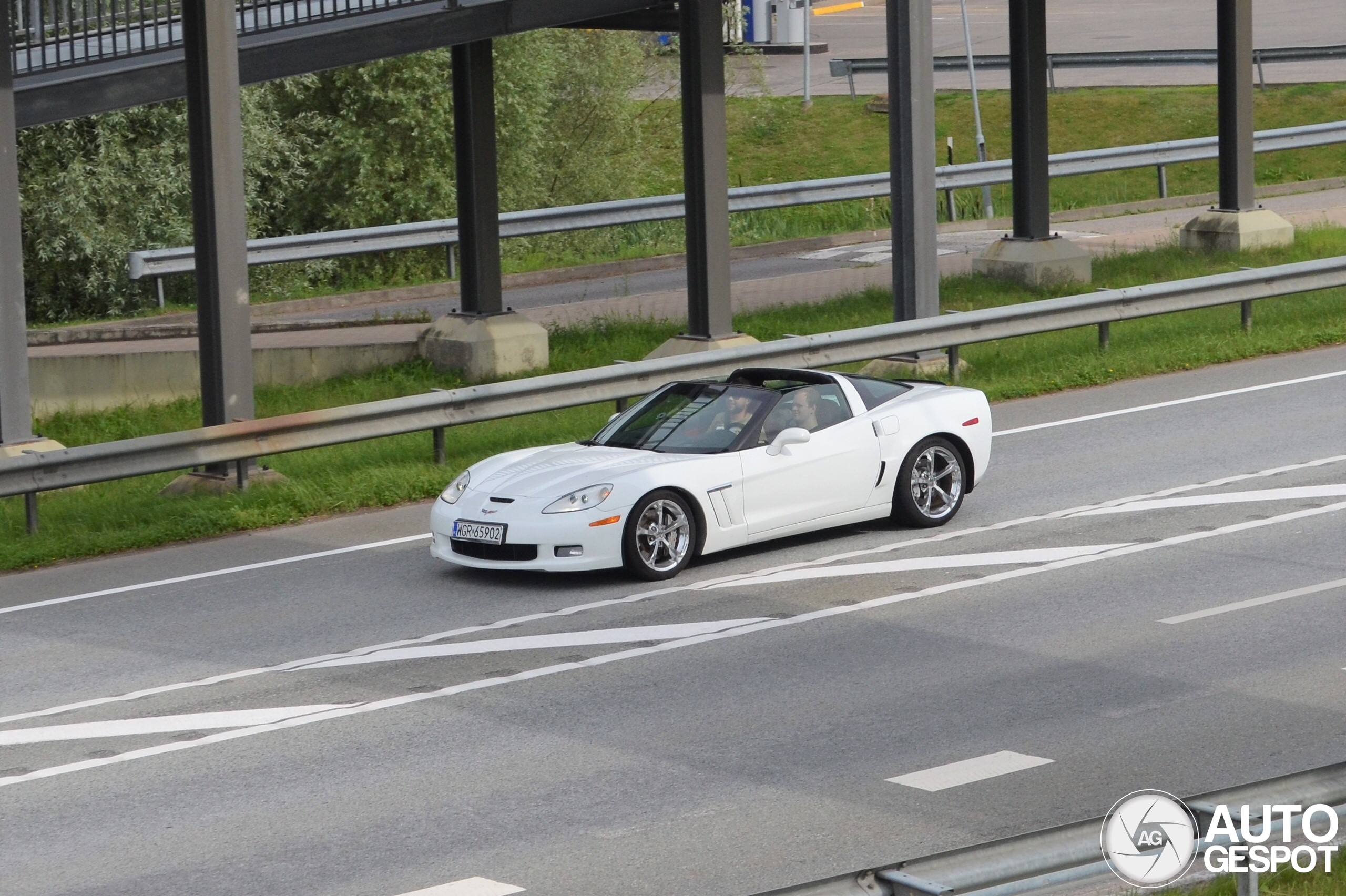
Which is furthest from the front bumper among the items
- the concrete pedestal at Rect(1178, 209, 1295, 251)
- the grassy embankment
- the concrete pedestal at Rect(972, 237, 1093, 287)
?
the grassy embankment

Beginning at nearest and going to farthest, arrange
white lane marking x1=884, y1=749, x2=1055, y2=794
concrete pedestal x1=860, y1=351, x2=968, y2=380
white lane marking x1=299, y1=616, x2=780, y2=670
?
1. white lane marking x1=884, y1=749, x2=1055, y2=794
2. white lane marking x1=299, y1=616, x2=780, y2=670
3. concrete pedestal x1=860, y1=351, x2=968, y2=380

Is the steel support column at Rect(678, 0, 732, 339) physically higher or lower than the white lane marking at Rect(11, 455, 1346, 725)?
higher

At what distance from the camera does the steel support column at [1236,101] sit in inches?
950

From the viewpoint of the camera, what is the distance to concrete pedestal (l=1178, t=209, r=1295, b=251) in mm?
24234

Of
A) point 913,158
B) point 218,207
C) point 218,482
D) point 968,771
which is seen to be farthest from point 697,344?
point 968,771

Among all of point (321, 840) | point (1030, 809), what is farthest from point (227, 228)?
point (1030, 809)

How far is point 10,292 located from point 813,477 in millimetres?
6743

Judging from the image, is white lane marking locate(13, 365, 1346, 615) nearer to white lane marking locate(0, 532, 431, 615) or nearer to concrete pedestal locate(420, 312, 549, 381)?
white lane marking locate(0, 532, 431, 615)

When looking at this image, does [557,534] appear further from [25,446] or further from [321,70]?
[321,70]

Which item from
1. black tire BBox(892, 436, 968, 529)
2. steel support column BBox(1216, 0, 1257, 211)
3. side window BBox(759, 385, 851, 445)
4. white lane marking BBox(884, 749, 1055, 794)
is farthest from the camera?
steel support column BBox(1216, 0, 1257, 211)

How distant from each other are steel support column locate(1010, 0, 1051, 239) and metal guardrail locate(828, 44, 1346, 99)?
64.0 feet

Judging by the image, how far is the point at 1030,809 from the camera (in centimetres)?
741

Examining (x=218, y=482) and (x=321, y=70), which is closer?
(x=218, y=482)

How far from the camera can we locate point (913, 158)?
1805 cm
